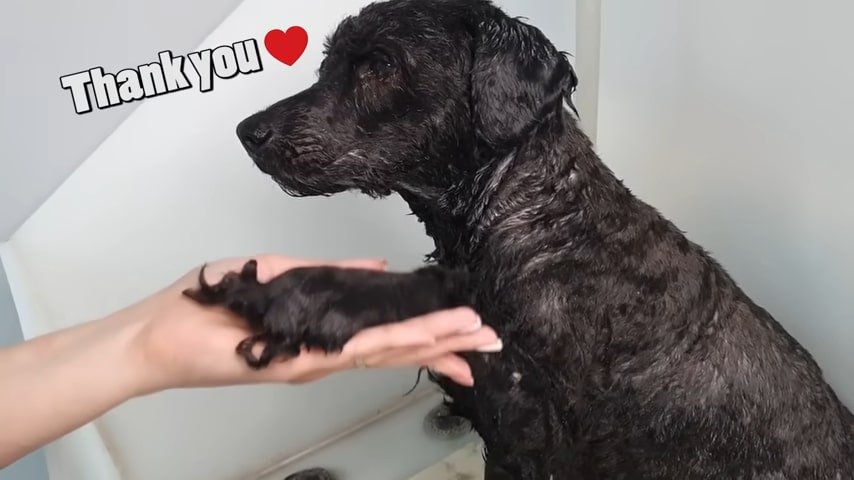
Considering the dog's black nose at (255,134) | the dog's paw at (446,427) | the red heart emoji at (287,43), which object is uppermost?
the red heart emoji at (287,43)

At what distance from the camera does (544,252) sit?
50.6 inches

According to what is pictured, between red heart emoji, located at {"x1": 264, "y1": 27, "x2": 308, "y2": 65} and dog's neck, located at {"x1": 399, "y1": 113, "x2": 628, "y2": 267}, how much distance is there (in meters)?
0.61

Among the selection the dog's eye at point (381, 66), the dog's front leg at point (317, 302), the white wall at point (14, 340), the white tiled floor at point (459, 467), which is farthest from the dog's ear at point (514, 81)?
the white wall at point (14, 340)

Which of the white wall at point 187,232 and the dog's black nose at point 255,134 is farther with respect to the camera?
the white wall at point 187,232

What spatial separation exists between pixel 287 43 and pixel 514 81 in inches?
27.7

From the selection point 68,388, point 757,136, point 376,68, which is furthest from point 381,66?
point 757,136

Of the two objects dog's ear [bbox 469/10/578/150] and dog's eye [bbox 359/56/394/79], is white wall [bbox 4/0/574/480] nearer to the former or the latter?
dog's eye [bbox 359/56/394/79]

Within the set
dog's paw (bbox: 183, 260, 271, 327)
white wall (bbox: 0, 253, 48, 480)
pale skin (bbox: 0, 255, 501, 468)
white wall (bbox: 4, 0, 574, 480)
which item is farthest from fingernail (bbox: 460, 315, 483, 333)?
white wall (bbox: 0, 253, 48, 480)

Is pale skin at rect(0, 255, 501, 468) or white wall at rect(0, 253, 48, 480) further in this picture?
white wall at rect(0, 253, 48, 480)

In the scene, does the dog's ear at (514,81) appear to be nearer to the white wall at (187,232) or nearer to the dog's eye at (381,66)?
the dog's eye at (381,66)

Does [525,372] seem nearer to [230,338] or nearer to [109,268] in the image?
[230,338]

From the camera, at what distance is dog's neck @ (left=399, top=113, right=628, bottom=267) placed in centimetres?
130

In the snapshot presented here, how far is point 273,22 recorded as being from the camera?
1.72 meters

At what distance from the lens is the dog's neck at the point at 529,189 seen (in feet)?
4.26
